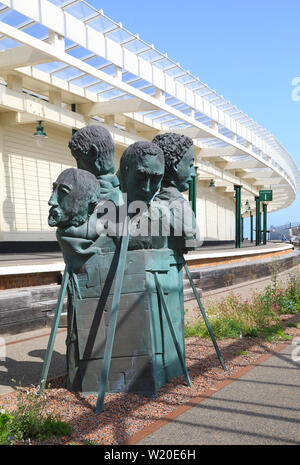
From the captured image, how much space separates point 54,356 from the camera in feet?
21.2

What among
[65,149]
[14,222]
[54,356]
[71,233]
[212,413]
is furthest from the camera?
[65,149]

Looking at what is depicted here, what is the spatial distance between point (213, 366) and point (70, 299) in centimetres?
198

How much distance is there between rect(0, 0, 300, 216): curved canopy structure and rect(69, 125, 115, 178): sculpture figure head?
6.80 m

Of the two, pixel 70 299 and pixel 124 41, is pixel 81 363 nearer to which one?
pixel 70 299

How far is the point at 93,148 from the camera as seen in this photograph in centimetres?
467

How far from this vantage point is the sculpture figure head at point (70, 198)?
4.14 metres

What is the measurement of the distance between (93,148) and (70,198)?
74 cm

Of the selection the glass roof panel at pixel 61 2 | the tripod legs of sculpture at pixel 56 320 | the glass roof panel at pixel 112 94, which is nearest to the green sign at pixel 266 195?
the glass roof panel at pixel 112 94

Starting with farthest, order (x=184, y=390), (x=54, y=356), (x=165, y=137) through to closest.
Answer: (x=54, y=356)
(x=165, y=137)
(x=184, y=390)

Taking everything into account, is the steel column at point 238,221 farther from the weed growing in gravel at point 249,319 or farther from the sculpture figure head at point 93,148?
the sculpture figure head at point 93,148

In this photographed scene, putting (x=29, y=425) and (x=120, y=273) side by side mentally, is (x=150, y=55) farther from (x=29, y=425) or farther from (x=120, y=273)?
(x=29, y=425)

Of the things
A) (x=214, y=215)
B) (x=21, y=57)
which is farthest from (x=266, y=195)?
(x=21, y=57)

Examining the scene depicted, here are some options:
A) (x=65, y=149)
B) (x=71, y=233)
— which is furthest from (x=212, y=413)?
(x=65, y=149)

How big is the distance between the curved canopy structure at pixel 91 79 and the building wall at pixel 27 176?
1.22 metres
